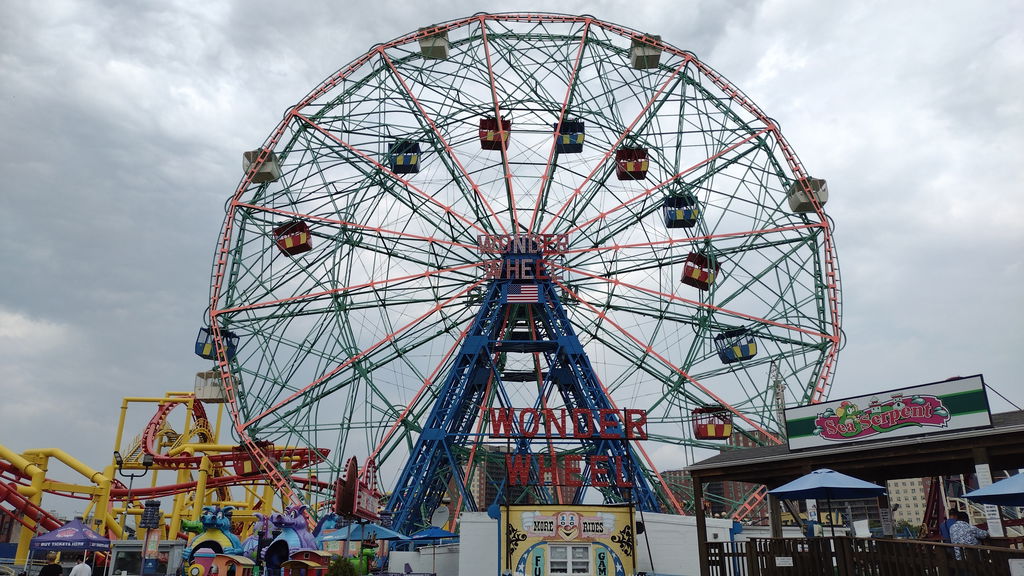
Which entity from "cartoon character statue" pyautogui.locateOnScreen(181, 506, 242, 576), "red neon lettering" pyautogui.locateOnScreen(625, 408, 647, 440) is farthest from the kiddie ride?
"red neon lettering" pyautogui.locateOnScreen(625, 408, 647, 440)

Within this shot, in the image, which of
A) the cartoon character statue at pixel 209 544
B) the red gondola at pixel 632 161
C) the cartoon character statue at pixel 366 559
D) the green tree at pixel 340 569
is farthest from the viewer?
the red gondola at pixel 632 161

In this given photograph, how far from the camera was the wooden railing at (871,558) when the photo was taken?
904 cm

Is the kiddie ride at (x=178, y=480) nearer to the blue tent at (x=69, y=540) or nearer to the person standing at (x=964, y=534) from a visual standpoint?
the blue tent at (x=69, y=540)

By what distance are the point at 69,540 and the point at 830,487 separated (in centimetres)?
2181

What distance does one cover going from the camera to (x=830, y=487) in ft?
41.5

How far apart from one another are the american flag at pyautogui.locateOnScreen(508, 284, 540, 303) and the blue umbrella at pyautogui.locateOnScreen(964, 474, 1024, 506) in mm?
16566

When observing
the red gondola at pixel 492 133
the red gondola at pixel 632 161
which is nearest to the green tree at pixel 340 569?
the red gondola at pixel 492 133

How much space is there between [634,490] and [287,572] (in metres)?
11.9

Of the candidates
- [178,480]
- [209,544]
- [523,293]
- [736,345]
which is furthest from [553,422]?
[178,480]

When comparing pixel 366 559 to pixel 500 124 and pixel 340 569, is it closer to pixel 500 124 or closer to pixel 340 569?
pixel 340 569

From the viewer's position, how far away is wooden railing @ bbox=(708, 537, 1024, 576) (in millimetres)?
9039

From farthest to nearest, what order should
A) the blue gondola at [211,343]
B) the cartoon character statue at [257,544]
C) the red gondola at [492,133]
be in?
1. the red gondola at [492,133]
2. the blue gondola at [211,343]
3. the cartoon character statue at [257,544]

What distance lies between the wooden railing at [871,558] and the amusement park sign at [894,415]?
3.01 metres

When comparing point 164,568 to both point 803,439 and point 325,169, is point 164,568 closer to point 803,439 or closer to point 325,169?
point 325,169
